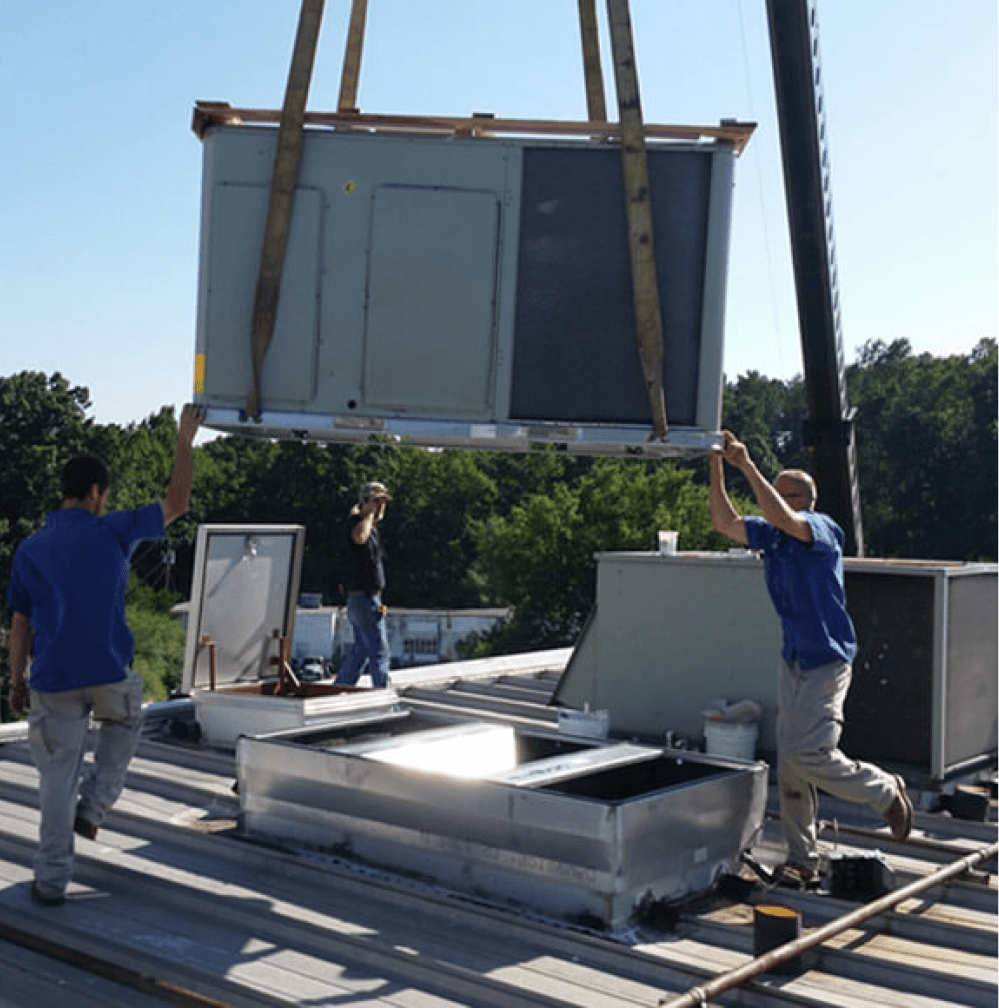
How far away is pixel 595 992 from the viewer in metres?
4.95

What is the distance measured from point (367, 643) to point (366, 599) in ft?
1.26

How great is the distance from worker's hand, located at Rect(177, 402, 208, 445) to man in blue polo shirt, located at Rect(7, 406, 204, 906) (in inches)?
13.7

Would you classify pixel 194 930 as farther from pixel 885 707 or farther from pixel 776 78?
pixel 776 78

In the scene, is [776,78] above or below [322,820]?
above

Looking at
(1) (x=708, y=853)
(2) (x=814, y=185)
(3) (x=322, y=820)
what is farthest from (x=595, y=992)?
(2) (x=814, y=185)

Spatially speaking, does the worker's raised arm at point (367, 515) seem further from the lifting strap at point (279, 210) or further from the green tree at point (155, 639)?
the green tree at point (155, 639)

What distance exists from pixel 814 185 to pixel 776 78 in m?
1.05

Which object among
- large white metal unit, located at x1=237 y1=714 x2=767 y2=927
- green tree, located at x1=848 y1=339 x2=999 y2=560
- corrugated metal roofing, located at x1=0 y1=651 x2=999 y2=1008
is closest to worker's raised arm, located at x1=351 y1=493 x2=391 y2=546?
large white metal unit, located at x1=237 y1=714 x2=767 y2=927

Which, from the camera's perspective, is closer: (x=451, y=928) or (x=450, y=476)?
(x=451, y=928)

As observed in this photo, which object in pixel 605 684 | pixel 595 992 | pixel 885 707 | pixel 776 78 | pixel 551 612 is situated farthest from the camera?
pixel 551 612

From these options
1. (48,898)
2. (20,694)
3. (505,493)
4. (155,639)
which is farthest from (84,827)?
(505,493)

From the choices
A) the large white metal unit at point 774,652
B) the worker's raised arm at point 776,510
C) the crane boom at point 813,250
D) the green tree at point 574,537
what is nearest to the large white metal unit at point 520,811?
the worker's raised arm at point 776,510

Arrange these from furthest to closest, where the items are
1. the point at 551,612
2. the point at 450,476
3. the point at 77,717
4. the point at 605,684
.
Result: the point at 450,476, the point at 551,612, the point at 605,684, the point at 77,717

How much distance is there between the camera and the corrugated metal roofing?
16.2 feet
